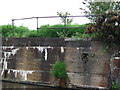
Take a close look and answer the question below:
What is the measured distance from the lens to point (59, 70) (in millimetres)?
7461

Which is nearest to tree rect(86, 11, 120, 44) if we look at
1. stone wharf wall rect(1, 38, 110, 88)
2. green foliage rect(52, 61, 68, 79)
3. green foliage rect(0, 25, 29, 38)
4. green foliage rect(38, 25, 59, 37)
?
stone wharf wall rect(1, 38, 110, 88)

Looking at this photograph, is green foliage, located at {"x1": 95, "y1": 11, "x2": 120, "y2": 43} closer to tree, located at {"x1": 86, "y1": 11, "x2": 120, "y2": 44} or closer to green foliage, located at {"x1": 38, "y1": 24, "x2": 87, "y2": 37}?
tree, located at {"x1": 86, "y1": 11, "x2": 120, "y2": 44}

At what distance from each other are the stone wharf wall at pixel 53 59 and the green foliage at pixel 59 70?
0.80 ft

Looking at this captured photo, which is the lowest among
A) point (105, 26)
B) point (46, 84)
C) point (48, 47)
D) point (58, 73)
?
point (46, 84)

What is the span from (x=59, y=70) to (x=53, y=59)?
0.75m

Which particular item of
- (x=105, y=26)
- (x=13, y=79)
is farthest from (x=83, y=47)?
(x=13, y=79)

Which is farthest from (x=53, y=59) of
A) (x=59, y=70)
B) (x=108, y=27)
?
(x=108, y=27)

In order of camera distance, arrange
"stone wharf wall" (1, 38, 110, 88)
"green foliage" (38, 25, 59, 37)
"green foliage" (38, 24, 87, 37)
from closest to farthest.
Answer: "stone wharf wall" (1, 38, 110, 88), "green foliage" (38, 24, 87, 37), "green foliage" (38, 25, 59, 37)

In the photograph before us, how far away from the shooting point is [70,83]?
7.55 m

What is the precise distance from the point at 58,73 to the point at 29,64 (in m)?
1.70

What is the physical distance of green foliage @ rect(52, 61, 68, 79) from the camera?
24.3ft

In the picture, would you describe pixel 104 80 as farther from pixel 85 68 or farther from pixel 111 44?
pixel 111 44

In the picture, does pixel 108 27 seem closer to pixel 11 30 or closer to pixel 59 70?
pixel 59 70

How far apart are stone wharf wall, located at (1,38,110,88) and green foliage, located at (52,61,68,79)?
0.80 feet
